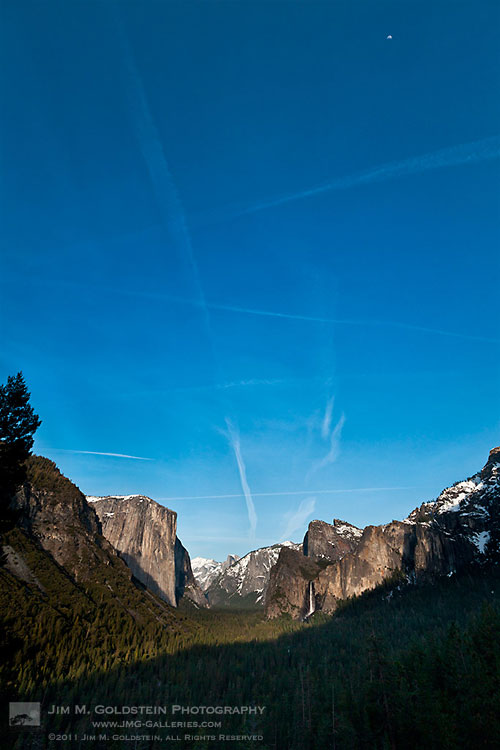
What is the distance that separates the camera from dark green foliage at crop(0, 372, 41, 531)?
2061 cm

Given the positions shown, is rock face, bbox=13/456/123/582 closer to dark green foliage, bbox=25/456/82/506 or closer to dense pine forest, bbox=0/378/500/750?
dark green foliage, bbox=25/456/82/506

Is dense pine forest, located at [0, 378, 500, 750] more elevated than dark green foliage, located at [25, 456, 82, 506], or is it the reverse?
dark green foliage, located at [25, 456, 82, 506]

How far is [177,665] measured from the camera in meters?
111

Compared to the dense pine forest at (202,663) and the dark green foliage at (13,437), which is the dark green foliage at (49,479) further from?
the dark green foliage at (13,437)

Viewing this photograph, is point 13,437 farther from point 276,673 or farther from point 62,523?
point 62,523

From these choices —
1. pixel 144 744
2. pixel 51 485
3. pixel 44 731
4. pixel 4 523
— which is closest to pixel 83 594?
pixel 51 485

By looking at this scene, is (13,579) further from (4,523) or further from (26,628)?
(4,523)

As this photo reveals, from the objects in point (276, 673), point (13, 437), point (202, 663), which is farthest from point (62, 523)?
point (13, 437)

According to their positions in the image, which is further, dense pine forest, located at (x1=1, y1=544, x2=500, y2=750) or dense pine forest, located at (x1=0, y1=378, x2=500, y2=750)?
dense pine forest, located at (x1=0, y1=378, x2=500, y2=750)

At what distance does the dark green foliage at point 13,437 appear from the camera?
2061 cm

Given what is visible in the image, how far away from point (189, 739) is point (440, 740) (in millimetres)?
49148

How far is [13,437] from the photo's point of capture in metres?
21.9

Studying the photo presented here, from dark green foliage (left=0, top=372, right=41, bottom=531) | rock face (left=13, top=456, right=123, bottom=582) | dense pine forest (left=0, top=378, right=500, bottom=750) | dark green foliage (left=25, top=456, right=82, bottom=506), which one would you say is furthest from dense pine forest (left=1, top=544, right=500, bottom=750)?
dark green foliage (left=25, top=456, right=82, bottom=506)

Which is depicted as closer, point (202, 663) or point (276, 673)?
point (276, 673)
